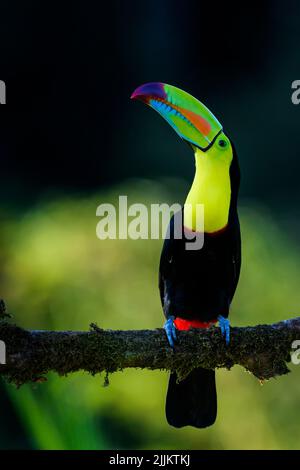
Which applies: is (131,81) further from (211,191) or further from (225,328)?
(225,328)

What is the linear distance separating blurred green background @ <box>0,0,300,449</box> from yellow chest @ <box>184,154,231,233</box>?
1134 millimetres

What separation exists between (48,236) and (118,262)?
50 cm

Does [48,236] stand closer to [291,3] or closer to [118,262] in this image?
[118,262]

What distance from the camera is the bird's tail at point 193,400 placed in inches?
137

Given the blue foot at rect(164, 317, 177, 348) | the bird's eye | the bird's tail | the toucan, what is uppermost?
the bird's eye

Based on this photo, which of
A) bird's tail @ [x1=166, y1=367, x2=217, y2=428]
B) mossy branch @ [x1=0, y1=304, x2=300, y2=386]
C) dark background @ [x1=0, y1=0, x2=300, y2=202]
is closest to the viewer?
mossy branch @ [x1=0, y1=304, x2=300, y2=386]

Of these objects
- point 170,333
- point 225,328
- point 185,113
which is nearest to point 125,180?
point 185,113

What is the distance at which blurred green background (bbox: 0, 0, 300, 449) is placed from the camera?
464 cm

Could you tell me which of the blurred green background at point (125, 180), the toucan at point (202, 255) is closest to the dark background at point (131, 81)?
the blurred green background at point (125, 180)

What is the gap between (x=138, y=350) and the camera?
299cm

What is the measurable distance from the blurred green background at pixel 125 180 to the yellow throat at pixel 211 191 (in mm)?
1138

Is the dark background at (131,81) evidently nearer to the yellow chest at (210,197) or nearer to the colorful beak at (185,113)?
the colorful beak at (185,113)

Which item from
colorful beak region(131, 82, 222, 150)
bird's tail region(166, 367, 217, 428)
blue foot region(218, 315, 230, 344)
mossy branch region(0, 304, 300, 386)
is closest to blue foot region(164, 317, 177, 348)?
mossy branch region(0, 304, 300, 386)

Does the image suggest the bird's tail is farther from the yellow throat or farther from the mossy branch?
the yellow throat
